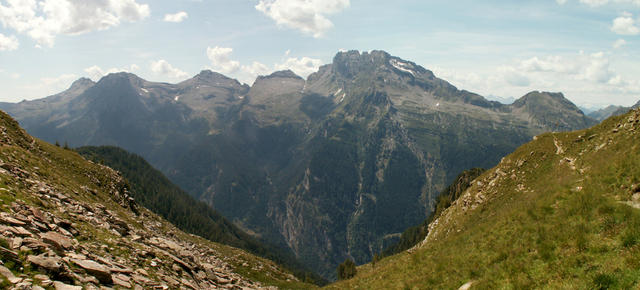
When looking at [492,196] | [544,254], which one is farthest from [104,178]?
[492,196]

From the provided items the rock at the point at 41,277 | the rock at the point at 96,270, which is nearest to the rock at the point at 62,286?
the rock at the point at 41,277

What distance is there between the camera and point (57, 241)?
16969mm

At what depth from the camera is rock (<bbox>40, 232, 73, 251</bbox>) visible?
646 inches

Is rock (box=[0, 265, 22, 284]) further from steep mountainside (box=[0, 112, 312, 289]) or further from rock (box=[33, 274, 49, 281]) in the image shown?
rock (box=[33, 274, 49, 281])

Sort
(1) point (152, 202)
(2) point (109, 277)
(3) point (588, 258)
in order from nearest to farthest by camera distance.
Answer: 1. (3) point (588, 258)
2. (2) point (109, 277)
3. (1) point (152, 202)

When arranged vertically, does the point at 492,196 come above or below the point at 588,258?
below

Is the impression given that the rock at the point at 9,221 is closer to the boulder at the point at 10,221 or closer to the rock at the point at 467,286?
the boulder at the point at 10,221

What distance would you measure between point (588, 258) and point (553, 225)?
18.3 feet

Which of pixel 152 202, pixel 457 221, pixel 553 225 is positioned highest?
pixel 553 225

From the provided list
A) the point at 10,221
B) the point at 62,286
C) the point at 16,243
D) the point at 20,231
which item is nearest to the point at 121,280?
the point at 62,286

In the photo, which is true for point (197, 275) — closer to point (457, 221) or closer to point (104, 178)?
point (104, 178)

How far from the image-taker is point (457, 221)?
205 feet

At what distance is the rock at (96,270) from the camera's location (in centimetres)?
1564

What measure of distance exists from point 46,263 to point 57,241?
4119 mm
